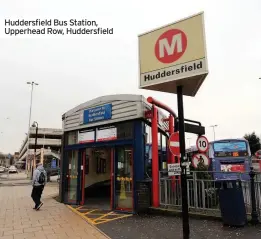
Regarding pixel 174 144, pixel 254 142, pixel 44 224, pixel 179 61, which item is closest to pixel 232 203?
pixel 174 144

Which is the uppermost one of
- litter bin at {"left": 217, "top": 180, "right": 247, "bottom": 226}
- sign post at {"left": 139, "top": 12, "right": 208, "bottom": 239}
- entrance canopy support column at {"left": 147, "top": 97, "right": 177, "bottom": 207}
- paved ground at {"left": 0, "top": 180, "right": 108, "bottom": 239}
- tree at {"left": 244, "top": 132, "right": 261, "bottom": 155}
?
tree at {"left": 244, "top": 132, "right": 261, "bottom": 155}

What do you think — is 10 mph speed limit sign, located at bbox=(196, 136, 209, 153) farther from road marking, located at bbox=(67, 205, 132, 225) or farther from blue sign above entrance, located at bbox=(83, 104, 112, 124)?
blue sign above entrance, located at bbox=(83, 104, 112, 124)

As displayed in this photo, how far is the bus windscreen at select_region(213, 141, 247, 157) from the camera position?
14.8 metres

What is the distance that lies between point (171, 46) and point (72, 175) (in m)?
8.23

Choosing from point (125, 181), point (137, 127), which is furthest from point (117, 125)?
point (125, 181)

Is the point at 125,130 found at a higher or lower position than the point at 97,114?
lower

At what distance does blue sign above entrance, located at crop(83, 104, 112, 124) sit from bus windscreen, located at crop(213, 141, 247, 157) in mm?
7336

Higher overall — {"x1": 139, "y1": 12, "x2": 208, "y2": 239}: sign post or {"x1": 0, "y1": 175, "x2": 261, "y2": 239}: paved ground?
{"x1": 139, "y1": 12, "x2": 208, "y2": 239}: sign post

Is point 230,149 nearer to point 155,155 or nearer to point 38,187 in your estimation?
point 155,155

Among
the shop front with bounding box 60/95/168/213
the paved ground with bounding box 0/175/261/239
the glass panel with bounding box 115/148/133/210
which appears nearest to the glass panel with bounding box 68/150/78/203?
the shop front with bounding box 60/95/168/213

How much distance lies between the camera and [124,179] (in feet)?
33.1

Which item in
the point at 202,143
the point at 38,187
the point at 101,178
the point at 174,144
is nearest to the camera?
the point at 174,144

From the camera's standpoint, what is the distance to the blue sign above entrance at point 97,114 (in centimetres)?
1084

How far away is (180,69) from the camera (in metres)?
5.84
